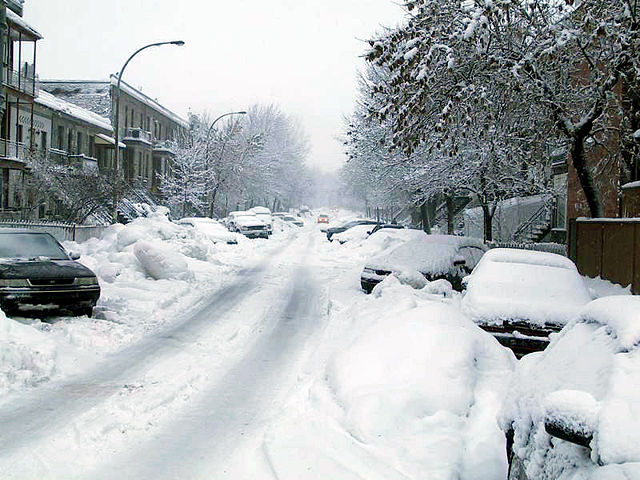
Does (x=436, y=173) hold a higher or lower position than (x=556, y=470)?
higher

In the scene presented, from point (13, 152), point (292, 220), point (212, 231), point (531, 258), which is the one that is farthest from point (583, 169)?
point (292, 220)

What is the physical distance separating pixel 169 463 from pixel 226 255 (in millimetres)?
23836

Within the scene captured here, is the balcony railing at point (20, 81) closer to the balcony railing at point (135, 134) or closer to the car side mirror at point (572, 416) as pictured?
the balcony railing at point (135, 134)

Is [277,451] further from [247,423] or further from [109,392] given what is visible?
[109,392]

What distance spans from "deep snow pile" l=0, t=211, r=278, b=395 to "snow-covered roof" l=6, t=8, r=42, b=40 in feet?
38.6

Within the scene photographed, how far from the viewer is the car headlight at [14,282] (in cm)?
1064

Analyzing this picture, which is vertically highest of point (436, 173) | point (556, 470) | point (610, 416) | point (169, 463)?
point (436, 173)

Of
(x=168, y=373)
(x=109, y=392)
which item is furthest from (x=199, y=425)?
(x=168, y=373)

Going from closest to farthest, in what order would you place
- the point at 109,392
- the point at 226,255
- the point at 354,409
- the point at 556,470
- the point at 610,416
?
the point at 610,416, the point at 556,470, the point at 354,409, the point at 109,392, the point at 226,255

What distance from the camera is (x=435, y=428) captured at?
18.6 ft

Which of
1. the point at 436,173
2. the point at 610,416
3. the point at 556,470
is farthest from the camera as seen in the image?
the point at 436,173

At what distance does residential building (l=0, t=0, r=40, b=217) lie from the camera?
29750 mm

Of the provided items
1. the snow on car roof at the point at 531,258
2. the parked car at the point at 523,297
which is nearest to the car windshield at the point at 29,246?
the parked car at the point at 523,297

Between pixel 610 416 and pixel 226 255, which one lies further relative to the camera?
pixel 226 255
